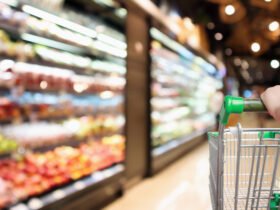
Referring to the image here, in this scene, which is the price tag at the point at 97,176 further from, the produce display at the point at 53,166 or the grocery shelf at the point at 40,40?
the grocery shelf at the point at 40,40

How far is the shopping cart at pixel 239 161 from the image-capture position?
3.23 ft

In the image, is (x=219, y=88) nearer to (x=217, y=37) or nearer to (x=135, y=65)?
(x=217, y=37)

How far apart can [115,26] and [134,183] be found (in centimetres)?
197

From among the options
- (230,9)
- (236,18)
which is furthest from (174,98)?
(230,9)

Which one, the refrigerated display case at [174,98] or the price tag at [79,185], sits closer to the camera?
the price tag at [79,185]

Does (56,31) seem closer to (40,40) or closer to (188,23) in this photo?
(40,40)

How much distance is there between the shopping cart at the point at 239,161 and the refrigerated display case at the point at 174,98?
4.25 m

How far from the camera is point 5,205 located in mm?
2598

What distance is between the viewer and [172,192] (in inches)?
169

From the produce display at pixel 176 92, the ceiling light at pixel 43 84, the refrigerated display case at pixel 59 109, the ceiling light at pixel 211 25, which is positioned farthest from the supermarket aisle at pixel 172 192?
the ceiling light at pixel 211 25

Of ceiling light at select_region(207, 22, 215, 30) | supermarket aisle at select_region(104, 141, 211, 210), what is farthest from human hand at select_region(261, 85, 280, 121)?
ceiling light at select_region(207, 22, 215, 30)

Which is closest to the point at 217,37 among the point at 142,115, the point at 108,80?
the point at 142,115

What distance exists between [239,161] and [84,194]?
108 inches

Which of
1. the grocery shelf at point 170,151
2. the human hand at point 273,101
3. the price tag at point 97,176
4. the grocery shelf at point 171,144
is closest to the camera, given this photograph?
the human hand at point 273,101
